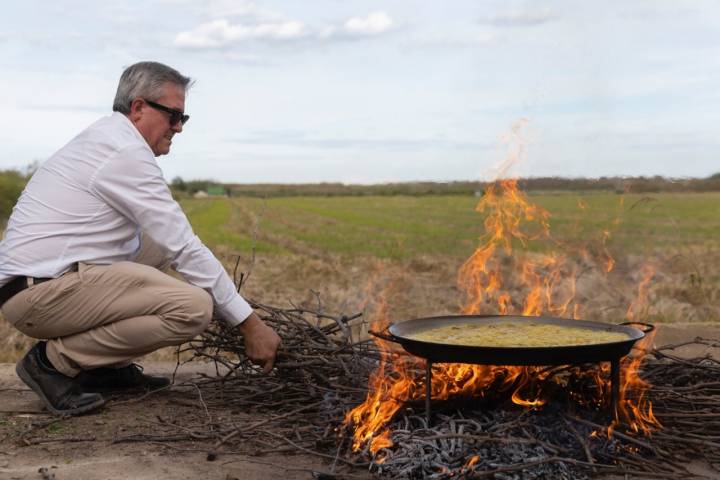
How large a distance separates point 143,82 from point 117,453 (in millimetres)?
2130

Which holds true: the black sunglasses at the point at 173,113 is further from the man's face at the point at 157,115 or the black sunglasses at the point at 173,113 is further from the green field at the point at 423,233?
the green field at the point at 423,233

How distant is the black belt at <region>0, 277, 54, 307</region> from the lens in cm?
447

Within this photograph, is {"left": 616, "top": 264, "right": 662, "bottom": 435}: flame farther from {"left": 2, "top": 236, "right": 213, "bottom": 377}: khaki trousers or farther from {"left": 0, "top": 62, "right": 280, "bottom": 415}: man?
{"left": 2, "top": 236, "right": 213, "bottom": 377}: khaki trousers

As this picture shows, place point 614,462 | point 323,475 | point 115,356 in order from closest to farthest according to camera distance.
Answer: point 323,475, point 614,462, point 115,356

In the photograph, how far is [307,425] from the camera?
438 cm

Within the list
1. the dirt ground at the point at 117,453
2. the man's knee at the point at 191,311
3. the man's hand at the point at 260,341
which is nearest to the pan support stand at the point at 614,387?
the dirt ground at the point at 117,453

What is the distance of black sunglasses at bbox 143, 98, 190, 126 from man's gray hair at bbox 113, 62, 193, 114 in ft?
0.12

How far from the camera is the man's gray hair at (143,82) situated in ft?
15.2

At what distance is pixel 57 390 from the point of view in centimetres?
464

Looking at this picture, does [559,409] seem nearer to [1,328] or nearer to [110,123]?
[110,123]

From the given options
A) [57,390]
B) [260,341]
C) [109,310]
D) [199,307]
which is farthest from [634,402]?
[57,390]

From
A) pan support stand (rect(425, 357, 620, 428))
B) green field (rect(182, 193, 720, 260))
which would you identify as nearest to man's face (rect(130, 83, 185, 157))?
pan support stand (rect(425, 357, 620, 428))

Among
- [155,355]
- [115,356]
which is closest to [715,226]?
[155,355]

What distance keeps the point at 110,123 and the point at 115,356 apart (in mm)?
1389
